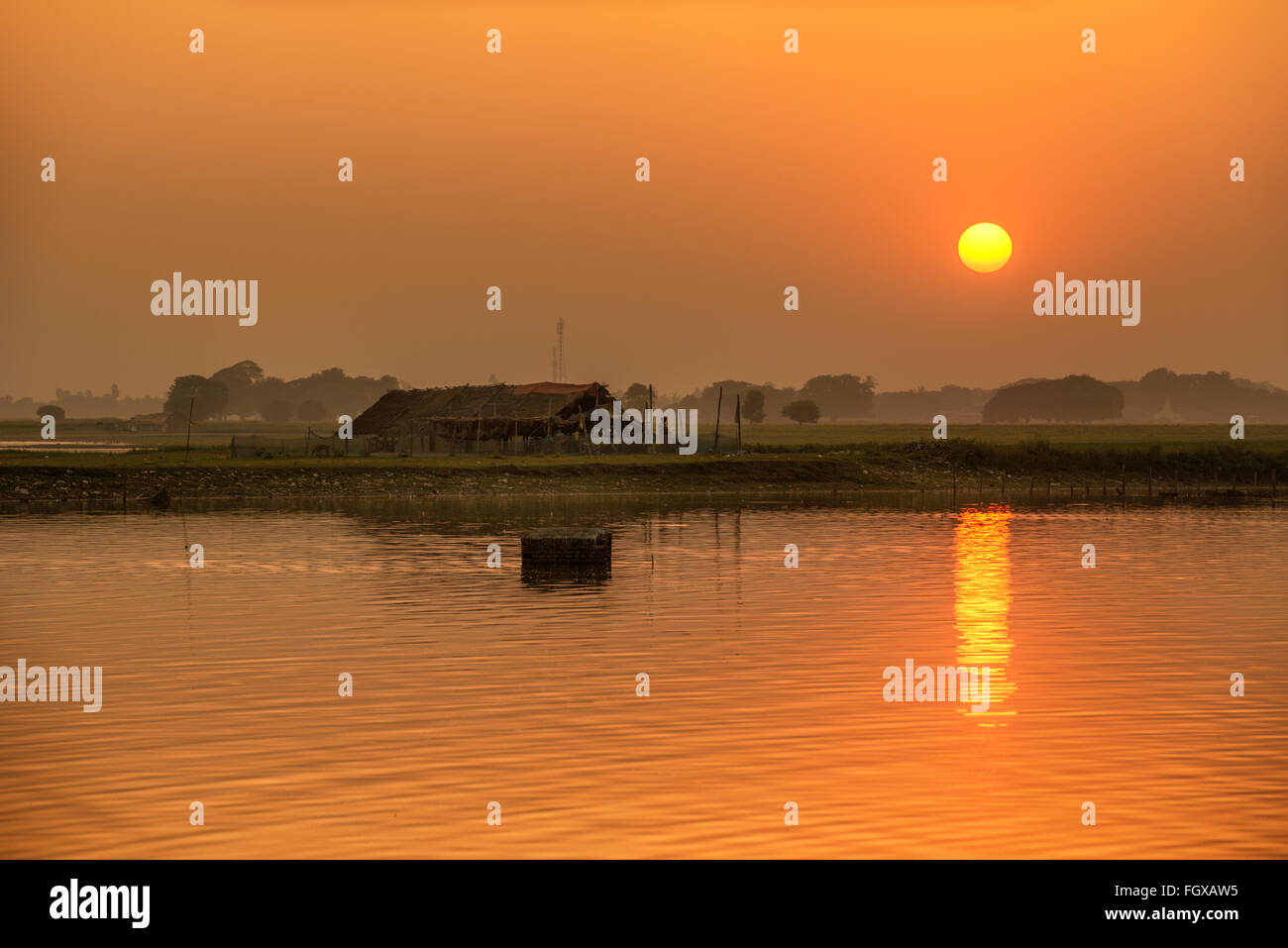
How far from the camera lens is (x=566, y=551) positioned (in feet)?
121

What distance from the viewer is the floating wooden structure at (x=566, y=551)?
36781 millimetres

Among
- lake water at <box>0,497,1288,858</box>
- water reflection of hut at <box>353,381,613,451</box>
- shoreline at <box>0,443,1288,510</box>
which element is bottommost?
lake water at <box>0,497,1288,858</box>

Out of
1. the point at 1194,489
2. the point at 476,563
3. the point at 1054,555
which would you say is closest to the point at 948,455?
the point at 1194,489

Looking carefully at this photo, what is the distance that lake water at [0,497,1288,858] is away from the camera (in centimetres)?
1270

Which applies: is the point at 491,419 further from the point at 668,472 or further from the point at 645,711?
the point at 645,711

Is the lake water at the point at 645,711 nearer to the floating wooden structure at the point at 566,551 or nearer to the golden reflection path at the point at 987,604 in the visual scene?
the golden reflection path at the point at 987,604

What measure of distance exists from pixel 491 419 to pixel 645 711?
7611 centimetres

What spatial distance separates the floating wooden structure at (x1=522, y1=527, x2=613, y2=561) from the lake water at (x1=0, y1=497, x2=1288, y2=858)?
787 mm

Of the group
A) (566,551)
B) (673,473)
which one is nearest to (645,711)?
(566,551)

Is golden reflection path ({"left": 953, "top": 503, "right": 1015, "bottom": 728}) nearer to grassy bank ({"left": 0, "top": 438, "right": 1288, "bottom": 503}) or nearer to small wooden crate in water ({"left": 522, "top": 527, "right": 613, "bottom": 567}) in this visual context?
small wooden crate in water ({"left": 522, "top": 527, "right": 613, "bottom": 567})

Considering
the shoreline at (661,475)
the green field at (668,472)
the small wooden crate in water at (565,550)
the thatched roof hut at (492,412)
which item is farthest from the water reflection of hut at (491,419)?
the small wooden crate in water at (565,550)

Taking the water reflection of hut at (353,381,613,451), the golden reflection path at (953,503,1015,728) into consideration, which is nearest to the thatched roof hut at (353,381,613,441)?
the water reflection of hut at (353,381,613,451)

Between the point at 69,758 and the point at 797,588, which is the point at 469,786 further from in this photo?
the point at 797,588

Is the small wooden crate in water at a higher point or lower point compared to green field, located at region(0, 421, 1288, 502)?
lower
